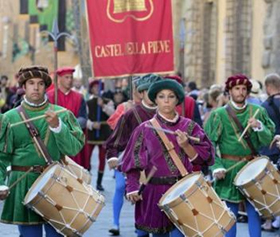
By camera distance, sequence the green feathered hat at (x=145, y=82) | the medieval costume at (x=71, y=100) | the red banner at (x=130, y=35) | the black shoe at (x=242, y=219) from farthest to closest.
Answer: the black shoe at (x=242, y=219) < the medieval costume at (x=71, y=100) < the red banner at (x=130, y=35) < the green feathered hat at (x=145, y=82)

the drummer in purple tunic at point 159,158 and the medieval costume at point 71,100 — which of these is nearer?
the drummer in purple tunic at point 159,158

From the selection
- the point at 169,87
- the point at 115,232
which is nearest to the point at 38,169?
the point at 169,87

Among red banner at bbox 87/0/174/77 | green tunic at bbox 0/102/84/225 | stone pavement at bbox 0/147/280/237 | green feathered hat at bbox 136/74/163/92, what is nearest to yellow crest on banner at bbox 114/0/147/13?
red banner at bbox 87/0/174/77

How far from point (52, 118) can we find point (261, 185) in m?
2.43

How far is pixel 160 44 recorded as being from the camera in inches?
439

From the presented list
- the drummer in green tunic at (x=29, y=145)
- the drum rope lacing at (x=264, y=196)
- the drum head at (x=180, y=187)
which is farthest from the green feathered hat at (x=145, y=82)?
the drum head at (x=180, y=187)

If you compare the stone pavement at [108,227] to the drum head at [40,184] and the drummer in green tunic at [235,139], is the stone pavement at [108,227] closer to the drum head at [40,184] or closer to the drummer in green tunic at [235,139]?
the drummer in green tunic at [235,139]

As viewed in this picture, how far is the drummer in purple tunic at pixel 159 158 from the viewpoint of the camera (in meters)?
7.89

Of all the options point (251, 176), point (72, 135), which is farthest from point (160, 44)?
point (72, 135)

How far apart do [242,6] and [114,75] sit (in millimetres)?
15636

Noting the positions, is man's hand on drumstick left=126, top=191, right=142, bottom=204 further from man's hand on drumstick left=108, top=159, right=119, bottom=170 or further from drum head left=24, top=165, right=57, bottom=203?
man's hand on drumstick left=108, top=159, right=119, bottom=170

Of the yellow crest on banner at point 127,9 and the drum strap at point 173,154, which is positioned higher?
the yellow crest on banner at point 127,9

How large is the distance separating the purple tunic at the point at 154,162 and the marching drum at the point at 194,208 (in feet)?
0.87

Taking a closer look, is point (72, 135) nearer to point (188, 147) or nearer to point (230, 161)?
point (188, 147)
